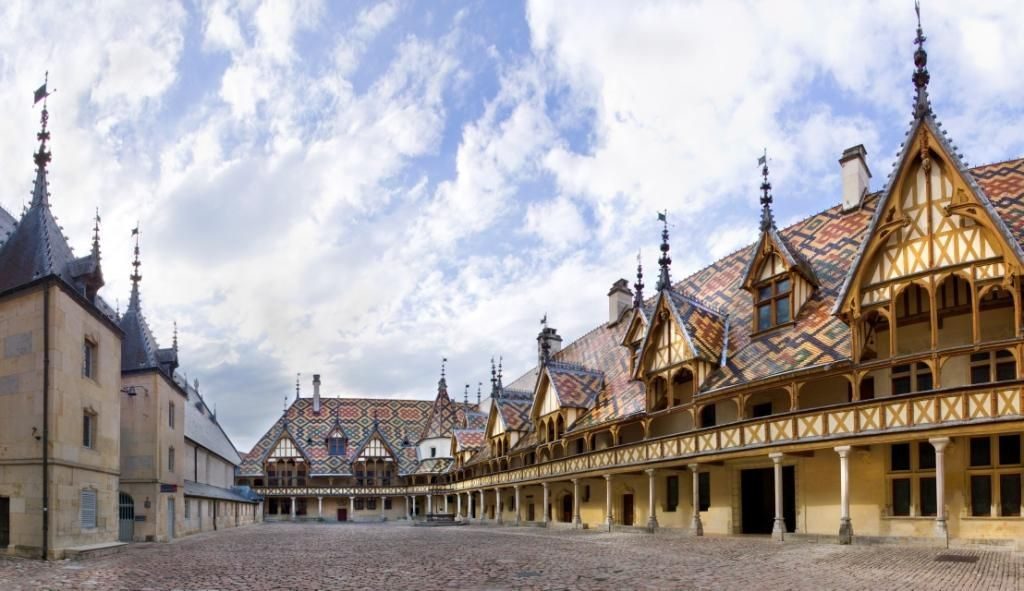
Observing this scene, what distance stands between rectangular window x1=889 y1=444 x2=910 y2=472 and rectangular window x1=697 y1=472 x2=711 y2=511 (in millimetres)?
7857

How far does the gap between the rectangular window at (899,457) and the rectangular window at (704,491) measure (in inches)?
309

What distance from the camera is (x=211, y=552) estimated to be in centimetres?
2359

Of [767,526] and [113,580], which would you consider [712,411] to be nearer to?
[767,526]

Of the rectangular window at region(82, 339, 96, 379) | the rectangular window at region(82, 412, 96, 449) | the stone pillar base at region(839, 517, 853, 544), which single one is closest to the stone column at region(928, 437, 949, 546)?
the stone pillar base at region(839, 517, 853, 544)

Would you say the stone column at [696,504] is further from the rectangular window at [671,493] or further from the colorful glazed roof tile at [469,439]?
the colorful glazed roof tile at [469,439]

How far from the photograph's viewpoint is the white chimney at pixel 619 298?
144ft

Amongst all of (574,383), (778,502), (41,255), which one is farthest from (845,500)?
(41,255)

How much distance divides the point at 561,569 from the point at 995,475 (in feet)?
33.5

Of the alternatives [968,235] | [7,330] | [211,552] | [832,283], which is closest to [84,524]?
[211,552]

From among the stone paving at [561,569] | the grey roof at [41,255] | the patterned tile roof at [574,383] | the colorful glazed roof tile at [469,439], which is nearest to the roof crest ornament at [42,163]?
the grey roof at [41,255]

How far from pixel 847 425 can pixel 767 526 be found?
23.3ft

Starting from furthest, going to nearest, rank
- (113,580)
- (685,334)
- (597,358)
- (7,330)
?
(597,358), (685,334), (7,330), (113,580)

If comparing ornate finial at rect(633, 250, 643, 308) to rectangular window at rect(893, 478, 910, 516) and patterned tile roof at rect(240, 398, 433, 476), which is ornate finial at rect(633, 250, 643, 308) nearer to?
rectangular window at rect(893, 478, 910, 516)

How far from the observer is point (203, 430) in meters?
56.3
